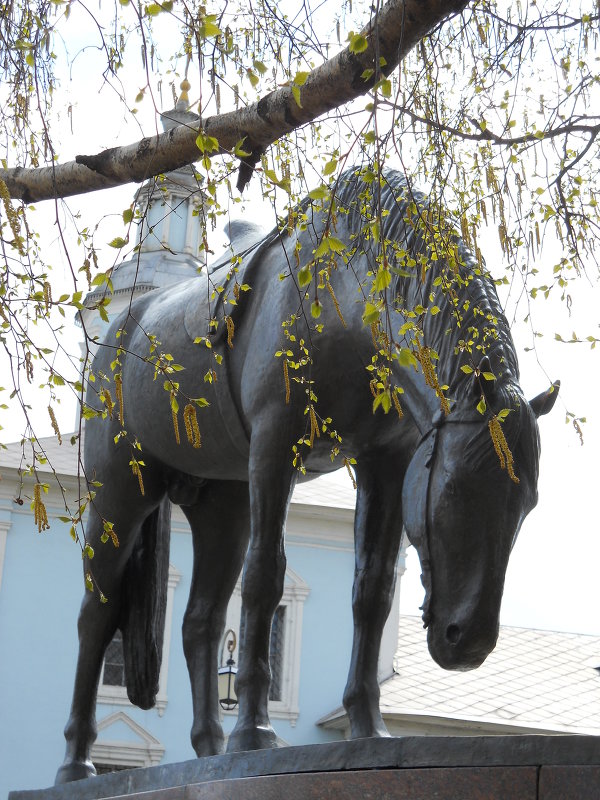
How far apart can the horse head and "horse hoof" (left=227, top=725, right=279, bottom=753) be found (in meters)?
0.69

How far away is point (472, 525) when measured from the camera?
4191 mm

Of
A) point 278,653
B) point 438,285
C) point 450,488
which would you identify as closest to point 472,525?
point 450,488

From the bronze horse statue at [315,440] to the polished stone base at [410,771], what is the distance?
1.68ft

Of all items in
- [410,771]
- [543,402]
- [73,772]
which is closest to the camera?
[410,771]

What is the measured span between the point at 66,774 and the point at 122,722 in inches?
659

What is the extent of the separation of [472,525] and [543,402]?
→ 19.9 inches

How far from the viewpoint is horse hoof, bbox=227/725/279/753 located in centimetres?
454

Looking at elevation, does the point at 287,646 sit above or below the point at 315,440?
above

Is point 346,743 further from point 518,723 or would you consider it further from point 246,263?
point 518,723

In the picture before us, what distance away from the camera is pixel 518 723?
69.4 feet

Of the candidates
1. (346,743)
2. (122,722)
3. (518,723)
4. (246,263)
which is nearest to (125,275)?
(122,722)

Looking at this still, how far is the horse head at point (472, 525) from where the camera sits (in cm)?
415

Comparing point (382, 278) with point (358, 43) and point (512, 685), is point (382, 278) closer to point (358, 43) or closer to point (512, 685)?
point (358, 43)

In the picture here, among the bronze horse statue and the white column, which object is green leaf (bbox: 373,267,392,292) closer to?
the bronze horse statue
